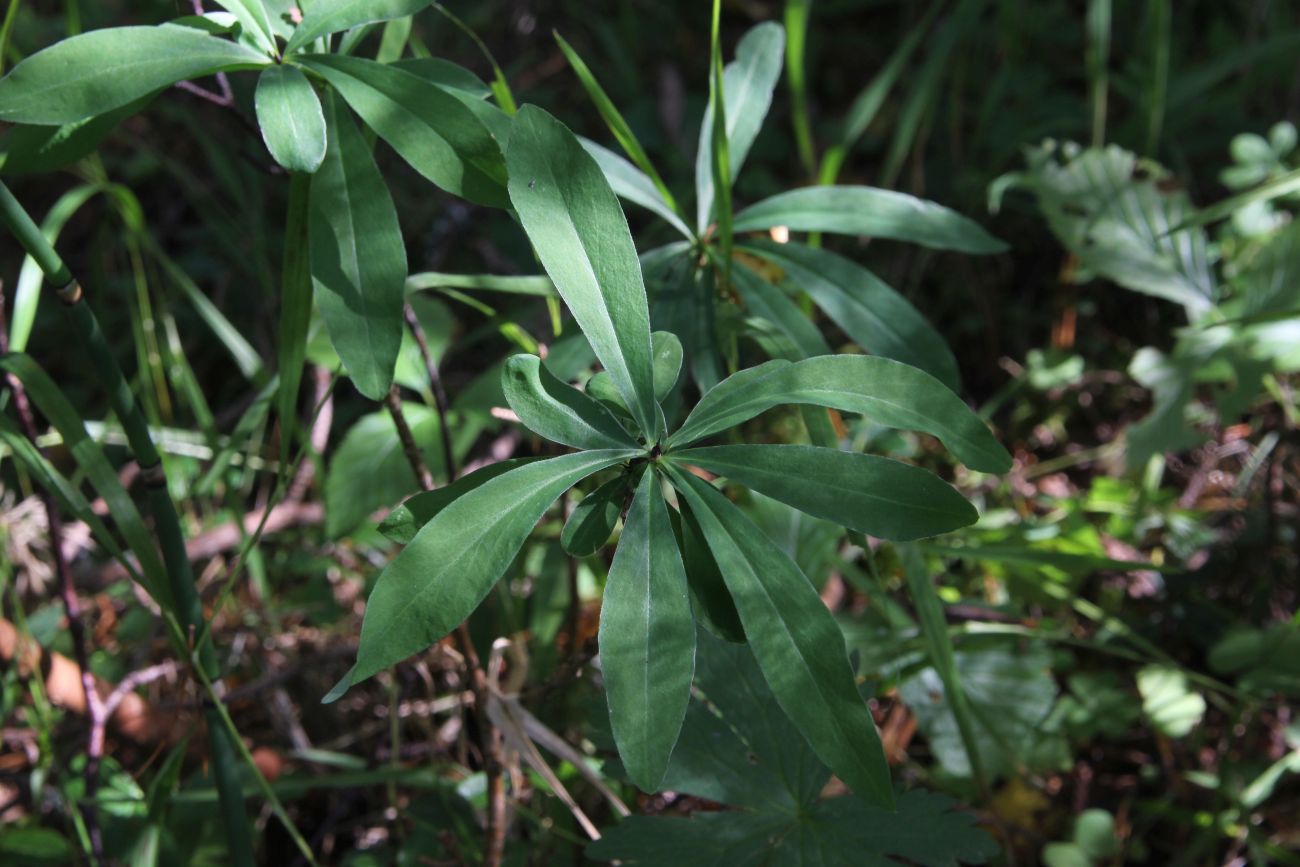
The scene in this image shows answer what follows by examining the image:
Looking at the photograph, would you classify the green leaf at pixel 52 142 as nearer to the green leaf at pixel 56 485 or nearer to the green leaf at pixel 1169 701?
the green leaf at pixel 56 485

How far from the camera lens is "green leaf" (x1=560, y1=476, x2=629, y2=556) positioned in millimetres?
903

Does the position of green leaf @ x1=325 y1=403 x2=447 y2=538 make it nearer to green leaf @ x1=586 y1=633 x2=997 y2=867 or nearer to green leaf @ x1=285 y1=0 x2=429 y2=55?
green leaf @ x1=586 y1=633 x2=997 y2=867

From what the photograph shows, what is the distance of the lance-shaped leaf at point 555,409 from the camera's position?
90 cm

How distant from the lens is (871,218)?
1356 mm

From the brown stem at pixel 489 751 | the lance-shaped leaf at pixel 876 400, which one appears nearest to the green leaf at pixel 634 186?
the brown stem at pixel 489 751

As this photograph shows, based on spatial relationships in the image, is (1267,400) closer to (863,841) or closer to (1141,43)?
(1141,43)

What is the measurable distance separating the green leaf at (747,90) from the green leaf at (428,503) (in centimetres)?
61

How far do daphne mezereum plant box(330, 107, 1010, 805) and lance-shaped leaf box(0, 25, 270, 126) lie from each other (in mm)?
306

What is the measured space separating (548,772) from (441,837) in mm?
263

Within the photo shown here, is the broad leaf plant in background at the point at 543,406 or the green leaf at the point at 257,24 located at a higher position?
the green leaf at the point at 257,24

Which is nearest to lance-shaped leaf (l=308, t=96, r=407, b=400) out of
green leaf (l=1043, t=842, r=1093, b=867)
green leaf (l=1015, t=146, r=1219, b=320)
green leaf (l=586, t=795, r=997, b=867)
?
green leaf (l=586, t=795, r=997, b=867)

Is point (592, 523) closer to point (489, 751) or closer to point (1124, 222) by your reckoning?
point (489, 751)

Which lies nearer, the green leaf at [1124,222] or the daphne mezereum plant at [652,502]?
the daphne mezereum plant at [652,502]

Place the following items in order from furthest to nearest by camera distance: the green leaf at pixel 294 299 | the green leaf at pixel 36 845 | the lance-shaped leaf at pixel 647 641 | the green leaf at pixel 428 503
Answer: the green leaf at pixel 36 845 → the green leaf at pixel 294 299 → the green leaf at pixel 428 503 → the lance-shaped leaf at pixel 647 641
